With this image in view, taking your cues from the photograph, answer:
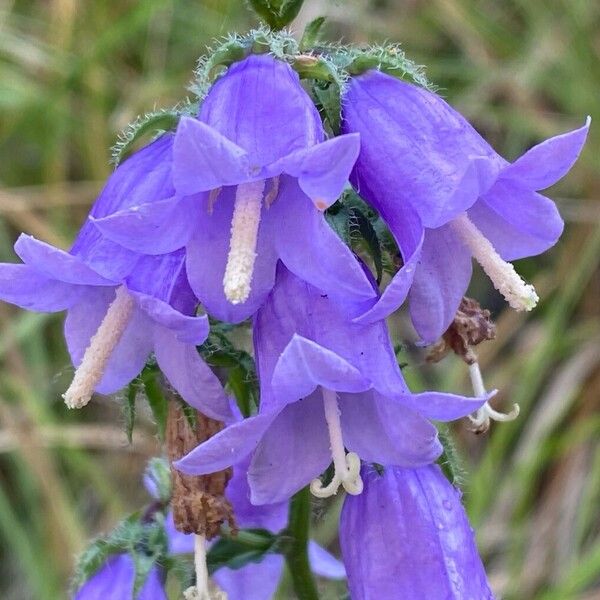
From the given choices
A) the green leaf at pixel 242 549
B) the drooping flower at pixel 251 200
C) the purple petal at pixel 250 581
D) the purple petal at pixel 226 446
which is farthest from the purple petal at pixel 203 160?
the purple petal at pixel 250 581

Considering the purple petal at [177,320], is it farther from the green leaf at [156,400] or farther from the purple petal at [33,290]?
the green leaf at [156,400]

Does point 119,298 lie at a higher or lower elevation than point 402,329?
higher

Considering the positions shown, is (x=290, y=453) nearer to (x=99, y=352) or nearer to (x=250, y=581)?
(x=99, y=352)

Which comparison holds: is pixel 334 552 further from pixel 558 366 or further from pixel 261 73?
pixel 261 73

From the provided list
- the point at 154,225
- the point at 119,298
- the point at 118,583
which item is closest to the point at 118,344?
the point at 119,298

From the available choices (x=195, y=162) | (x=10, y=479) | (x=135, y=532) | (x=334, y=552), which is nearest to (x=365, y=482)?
(x=135, y=532)

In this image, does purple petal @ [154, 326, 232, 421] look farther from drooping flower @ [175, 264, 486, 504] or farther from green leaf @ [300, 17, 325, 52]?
green leaf @ [300, 17, 325, 52]
